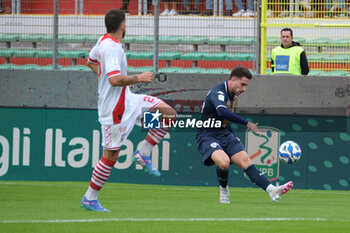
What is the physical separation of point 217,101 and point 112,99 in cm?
170

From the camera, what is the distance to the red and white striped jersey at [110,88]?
25.2 feet

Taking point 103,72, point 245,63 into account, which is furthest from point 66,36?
point 103,72

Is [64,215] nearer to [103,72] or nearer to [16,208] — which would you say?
[16,208]

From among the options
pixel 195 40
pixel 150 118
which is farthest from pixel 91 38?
pixel 150 118

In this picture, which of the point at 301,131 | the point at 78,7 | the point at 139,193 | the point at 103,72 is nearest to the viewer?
the point at 103,72

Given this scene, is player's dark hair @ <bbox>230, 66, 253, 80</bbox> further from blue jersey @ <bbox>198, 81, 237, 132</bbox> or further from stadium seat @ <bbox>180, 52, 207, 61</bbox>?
stadium seat @ <bbox>180, 52, 207, 61</bbox>

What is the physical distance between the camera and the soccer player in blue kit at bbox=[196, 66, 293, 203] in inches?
356

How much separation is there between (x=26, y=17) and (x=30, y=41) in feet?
1.46

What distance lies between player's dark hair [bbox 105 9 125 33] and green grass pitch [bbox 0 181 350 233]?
195 cm

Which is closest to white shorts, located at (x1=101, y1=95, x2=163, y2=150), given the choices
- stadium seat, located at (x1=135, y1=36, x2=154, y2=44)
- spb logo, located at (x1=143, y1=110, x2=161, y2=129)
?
spb logo, located at (x1=143, y1=110, x2=161, y2=129)

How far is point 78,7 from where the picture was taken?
13258 mm

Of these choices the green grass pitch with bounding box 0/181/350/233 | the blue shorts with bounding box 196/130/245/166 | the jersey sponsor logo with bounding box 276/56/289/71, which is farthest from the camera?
the jersey sponsor logo with bounding box 276/56/289/71

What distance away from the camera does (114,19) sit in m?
7.71

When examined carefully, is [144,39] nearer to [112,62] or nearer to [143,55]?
[143,55]
